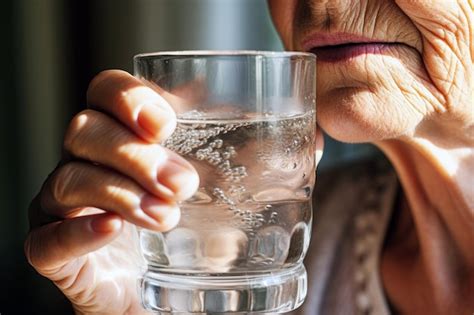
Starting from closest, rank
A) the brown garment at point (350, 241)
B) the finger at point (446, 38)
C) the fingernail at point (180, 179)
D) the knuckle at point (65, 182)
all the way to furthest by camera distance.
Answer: the fingernail at point (180, 179) < the knuckle at point (65, 182) < the finger at point (446, 38) < the brown garment at point (350, 241)

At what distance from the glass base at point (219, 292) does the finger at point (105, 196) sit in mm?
80

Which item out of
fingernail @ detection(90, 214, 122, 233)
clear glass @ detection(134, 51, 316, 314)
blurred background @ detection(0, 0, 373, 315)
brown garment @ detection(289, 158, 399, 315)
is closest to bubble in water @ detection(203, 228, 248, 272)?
clear glass @ detection(134, 51, 316, 314)

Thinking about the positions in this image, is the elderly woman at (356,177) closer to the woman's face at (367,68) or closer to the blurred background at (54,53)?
the woman's face at (367,68)

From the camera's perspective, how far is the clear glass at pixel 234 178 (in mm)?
779

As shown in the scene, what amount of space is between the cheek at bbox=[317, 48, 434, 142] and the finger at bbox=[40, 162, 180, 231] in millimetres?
401

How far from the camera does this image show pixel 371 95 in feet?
3.61

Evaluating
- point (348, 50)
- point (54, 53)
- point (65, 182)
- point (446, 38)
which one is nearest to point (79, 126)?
point (65, 182)

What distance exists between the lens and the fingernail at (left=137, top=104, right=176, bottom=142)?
774 millimetres

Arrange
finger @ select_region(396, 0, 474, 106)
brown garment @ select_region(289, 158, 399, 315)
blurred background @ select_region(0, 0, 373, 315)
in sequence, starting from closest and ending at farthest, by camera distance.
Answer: finger @ select_region(396, 0, 474, 106)
brown garment @ select_region(289, 158, 399, 315)
blurred background @ select_region(0, 0, 373, 315)

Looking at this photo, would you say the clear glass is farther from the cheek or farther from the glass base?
the cheek

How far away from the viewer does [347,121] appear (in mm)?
1104

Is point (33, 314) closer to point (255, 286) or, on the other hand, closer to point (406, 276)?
point (406, 276)

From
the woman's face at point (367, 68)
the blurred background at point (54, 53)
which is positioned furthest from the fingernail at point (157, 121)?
the blurred background at point (54, 53)

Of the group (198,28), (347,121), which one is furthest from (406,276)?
(198,28)
